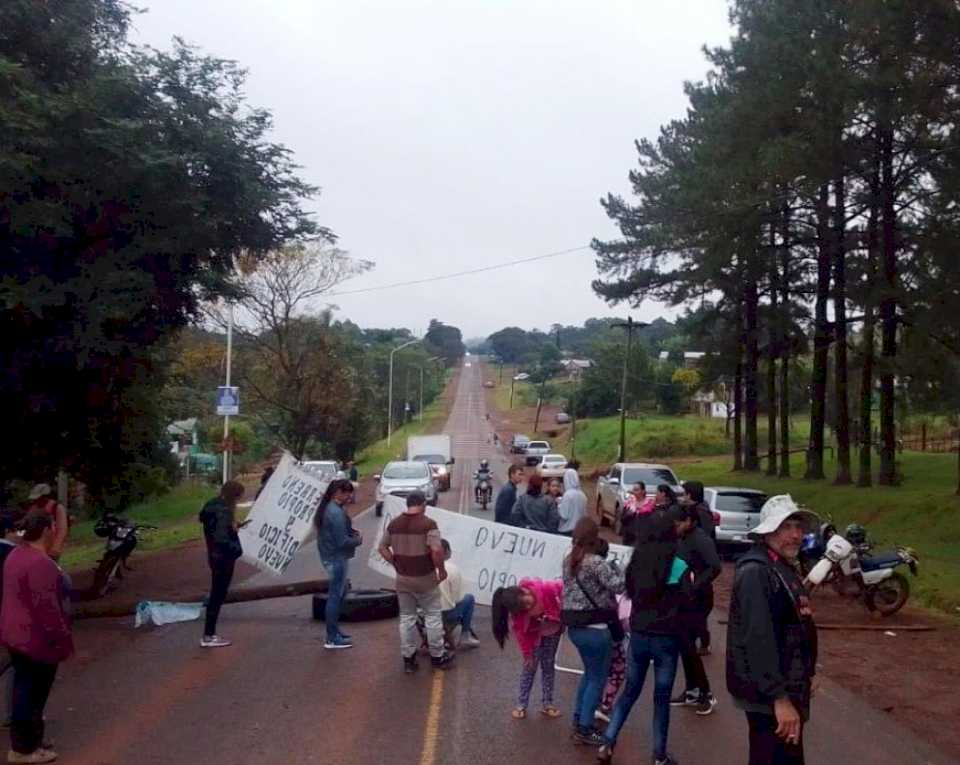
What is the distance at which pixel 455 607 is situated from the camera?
38.3 ft

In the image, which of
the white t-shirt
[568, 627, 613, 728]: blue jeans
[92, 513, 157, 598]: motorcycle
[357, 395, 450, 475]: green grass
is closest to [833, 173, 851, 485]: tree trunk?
[92, 513, 157, 598]: motorcycle

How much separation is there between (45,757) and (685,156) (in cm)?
3516

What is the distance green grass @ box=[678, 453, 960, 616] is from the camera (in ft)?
58.1

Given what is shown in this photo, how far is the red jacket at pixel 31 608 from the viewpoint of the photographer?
775 centimetres

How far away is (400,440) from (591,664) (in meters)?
84.5

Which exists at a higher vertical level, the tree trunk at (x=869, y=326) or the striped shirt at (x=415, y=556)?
the tree trunk at (x=869, y=326)

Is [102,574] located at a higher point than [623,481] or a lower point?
lower

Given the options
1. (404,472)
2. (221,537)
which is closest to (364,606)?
(221,537)

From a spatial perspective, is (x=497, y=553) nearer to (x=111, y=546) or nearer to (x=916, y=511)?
(x=111, y=546)

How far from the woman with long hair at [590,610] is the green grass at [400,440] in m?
55.9

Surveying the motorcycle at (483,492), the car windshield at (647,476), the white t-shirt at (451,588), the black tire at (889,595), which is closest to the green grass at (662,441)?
the motorcycle at (483,492)

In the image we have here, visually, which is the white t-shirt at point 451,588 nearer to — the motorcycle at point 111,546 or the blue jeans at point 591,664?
the blue jeans at point 591,664

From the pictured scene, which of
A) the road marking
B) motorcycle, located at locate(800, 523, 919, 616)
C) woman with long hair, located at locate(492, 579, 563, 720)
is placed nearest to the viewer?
the road marking

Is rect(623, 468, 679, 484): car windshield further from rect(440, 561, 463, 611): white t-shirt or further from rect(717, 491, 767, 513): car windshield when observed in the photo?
rect(440, 561, 463, 611): white t-shirt
